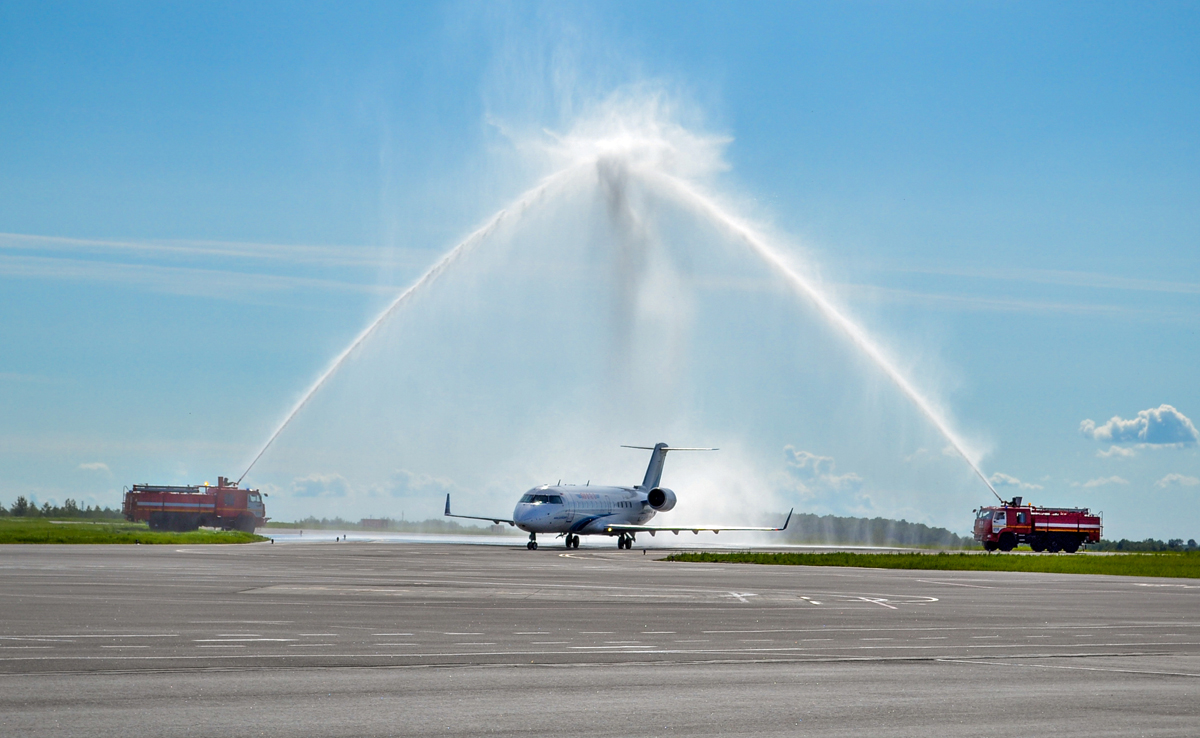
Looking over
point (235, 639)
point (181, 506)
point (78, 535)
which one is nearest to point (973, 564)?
point (235, 639)

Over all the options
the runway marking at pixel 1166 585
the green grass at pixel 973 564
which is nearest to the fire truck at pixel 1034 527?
the green grass at pixel 973 564

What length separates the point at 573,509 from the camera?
7494cm

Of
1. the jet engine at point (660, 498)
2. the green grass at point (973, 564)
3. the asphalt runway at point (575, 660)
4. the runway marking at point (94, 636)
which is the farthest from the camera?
the jet engine at point (660, 498)

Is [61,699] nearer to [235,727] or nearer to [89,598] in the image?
[235,727]

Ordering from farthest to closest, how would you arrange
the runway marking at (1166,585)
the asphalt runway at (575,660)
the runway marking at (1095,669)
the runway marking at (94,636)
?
the runway marking at (1166,585) < the runway marking at (94,636) < the runway marking at (1095,669) < the asphalt runway at (575,660)

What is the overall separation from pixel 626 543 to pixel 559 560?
25.5 m

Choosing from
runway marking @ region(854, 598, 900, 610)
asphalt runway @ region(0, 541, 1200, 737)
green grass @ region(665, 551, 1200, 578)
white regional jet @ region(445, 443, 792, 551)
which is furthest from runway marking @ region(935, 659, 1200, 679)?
white regional jet @ region(445, 443, 792, 551)

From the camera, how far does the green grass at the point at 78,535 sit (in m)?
65.1

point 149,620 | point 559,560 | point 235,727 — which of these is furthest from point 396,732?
point 559,560

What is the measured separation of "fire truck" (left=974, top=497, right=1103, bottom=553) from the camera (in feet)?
288

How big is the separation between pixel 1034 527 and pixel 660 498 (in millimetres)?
27029

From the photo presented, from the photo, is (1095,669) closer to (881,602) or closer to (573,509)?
(881,602)

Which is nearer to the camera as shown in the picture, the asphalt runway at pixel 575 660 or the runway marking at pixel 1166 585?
the asphalt runway at pixel 575 660

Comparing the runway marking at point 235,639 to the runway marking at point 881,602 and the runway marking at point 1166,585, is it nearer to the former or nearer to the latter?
the runway marking at point 881,602
